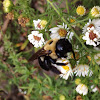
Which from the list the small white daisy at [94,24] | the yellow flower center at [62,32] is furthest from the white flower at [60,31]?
the small white daisy at [94,24]

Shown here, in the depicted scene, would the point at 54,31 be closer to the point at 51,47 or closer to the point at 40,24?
the point at 40,24

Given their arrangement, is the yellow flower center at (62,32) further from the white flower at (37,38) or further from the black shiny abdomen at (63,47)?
the black shiny abdomen at (63,47)

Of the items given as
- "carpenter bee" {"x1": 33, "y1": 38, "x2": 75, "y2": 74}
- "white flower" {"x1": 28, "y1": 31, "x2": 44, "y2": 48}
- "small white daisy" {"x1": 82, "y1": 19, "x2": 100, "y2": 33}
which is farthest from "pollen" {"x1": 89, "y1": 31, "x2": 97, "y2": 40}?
"white flower" {"x1": 28, "y1": 31, "x2": 44, "y2": 48}

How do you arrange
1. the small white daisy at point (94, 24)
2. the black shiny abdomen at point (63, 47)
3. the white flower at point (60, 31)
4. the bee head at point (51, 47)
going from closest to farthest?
the black shiny abdomen at point (63, 47), the bee head at point (51, 47), the small white daisy at point (94, 24), the white flower at point (60, 31)

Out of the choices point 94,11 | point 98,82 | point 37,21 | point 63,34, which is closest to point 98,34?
point 94,11

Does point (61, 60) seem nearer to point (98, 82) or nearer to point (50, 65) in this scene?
point (50, 65)

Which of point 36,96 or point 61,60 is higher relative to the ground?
point 61,60

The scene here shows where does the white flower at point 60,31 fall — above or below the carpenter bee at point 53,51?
above

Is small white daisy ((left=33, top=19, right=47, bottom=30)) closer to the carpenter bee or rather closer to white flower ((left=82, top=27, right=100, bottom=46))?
the carpenter bee
